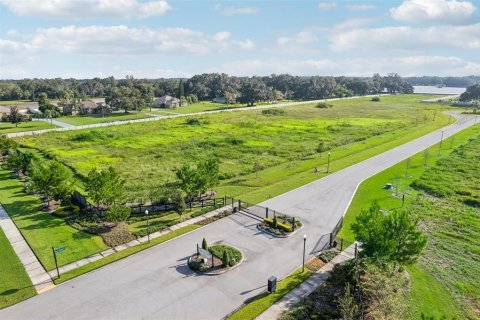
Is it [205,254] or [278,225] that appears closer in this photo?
[205,254]

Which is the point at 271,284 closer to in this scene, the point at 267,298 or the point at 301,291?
the point at 267,298

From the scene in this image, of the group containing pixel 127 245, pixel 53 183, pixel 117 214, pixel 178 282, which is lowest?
pixel 178 282

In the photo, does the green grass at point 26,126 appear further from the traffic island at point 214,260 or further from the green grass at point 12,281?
the traffic island at point 214,260

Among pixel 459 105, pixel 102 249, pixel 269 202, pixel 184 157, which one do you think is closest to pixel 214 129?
pixel 184 157

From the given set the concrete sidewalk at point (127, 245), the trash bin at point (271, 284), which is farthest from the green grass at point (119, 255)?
the trash bin at point (271, 284)

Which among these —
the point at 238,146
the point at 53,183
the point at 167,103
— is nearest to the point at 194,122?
the point at 238,146

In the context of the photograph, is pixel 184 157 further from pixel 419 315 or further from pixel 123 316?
pixel 419 315
